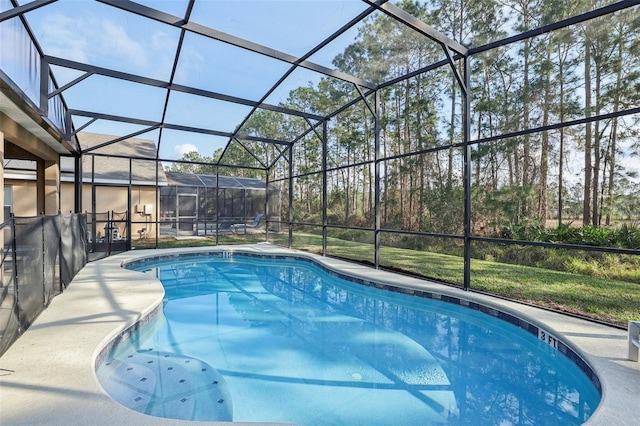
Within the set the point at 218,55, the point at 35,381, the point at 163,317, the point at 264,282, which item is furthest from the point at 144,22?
the point at 264,282

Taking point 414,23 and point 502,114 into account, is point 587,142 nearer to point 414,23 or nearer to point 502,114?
point 502,114

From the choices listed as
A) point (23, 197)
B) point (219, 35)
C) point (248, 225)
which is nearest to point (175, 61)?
point (219, 35)

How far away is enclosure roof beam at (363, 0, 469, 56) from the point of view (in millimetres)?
4286

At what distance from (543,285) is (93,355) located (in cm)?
777

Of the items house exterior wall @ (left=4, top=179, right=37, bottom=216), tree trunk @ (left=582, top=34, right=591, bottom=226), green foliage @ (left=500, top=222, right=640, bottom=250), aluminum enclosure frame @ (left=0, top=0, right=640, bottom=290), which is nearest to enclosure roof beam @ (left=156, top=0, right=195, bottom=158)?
aluminum enclosure frame @ (left=0, top=0, right=640, bottom=290)

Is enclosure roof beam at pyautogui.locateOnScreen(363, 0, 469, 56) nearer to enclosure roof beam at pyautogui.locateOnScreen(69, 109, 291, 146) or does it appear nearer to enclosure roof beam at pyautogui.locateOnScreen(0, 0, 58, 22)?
enclosure roof beam at pyautogui.locateOnScreen(0, 0, 58, 22)

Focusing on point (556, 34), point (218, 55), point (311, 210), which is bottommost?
point (311, 210)

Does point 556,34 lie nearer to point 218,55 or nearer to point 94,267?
point 218,55

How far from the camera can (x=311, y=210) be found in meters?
16.2

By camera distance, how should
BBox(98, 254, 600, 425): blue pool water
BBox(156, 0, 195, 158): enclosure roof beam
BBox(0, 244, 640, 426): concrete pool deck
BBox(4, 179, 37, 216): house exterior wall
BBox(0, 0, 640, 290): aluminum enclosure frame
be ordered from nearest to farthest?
1. BBox(0, 244, 640, 426): concrete pool deck
2. BBox(98, 254, 600, 425): blue pool water
3. BBox(0, 0, 640, 290): aluminum enclosure frame
4. BBox(156, 0, 195, 158): enclosure roof beam
5. BBox(4, 179, 37, 216): house exterior wall

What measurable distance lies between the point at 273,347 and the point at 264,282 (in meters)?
3.63

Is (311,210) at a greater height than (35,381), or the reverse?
(311,210)

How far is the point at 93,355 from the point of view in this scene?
116 inches

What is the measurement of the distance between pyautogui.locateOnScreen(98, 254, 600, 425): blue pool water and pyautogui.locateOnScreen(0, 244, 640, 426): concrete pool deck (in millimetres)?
244
